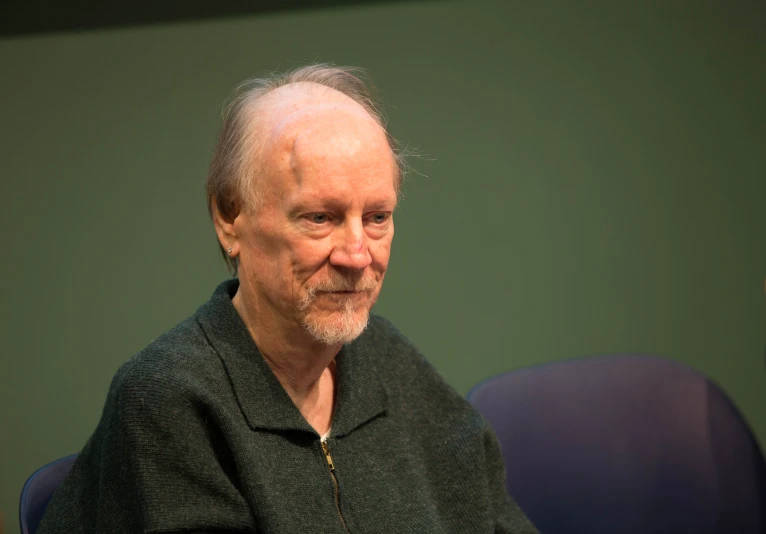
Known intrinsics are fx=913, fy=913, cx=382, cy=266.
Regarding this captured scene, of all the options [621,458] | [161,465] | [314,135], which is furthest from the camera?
[621,458]

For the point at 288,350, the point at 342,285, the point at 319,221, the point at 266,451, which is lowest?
the point at 266,451

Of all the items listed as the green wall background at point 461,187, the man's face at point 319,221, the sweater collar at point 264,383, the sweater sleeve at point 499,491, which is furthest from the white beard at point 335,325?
the green wall background at point 461,187

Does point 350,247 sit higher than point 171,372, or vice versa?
point 350,247

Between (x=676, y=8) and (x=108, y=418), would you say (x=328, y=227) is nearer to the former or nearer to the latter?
(x=108, y=418)

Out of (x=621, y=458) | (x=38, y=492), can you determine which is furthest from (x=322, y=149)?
(x=621, y=458)

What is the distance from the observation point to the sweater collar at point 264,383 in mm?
1429

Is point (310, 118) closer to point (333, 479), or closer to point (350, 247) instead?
point (350, 247)

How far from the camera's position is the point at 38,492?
4.91ft

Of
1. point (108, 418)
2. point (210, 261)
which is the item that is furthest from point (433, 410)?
point (210, 261)

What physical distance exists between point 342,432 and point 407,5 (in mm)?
1273

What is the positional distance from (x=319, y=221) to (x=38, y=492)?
2.12 ft

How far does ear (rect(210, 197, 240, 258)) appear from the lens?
1.48 metres

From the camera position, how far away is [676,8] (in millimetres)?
2475

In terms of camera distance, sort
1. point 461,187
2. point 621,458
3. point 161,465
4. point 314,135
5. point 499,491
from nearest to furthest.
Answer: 1. point 161,465
2. point 314,135
3. point 499,491
4. point 621,458
5. point 461,187
